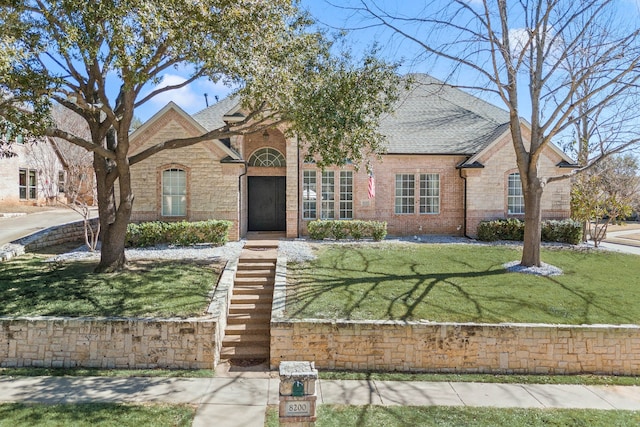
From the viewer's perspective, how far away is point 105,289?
1027 cm

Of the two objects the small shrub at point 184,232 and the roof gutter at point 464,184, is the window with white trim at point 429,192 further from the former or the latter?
the small shrub at point 184,232

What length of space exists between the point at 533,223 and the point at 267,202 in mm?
11586

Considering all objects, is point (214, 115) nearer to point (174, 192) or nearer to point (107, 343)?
point (174, 192)

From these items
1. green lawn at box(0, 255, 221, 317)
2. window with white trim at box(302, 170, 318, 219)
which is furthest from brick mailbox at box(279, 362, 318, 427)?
window with white trim at box(302, 170, 318, 219)

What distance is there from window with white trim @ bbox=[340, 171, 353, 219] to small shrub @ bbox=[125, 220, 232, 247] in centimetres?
561

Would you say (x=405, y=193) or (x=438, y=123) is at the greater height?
(x=438, y=123)

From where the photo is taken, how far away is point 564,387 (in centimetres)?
795

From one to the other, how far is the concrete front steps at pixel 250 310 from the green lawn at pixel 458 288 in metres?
0.85

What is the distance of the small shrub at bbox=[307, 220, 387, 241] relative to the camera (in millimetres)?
17344

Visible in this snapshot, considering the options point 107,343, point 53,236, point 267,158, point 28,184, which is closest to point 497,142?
point 267,158

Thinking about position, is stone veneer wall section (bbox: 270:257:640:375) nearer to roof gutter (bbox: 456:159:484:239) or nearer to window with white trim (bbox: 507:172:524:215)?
roof gutter (bbox: 456:159:484:239)

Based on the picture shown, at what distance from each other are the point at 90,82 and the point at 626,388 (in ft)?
49.3

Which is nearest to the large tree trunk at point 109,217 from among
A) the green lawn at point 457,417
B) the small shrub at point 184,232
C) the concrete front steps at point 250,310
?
the concrete front steps at point 250,310

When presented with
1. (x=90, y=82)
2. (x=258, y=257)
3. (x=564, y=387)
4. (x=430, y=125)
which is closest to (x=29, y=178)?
(x=90, y=82)
